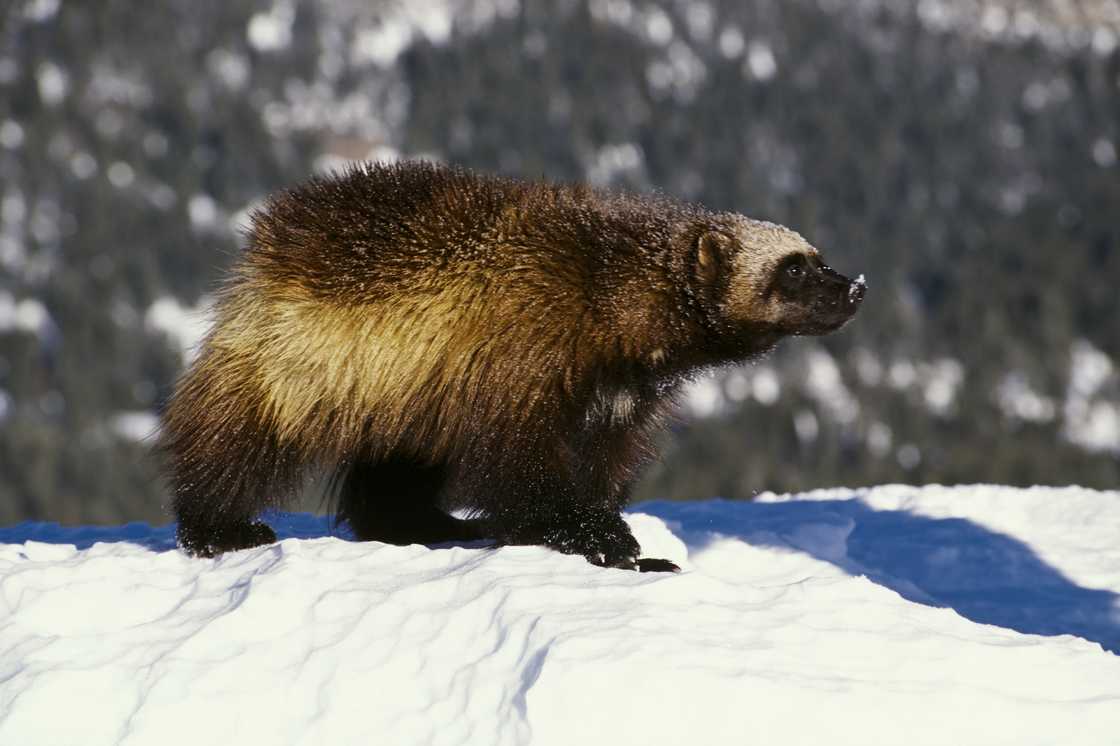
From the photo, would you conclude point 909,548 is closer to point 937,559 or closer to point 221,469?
point 937,559

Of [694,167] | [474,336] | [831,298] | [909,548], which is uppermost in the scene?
[694,167]

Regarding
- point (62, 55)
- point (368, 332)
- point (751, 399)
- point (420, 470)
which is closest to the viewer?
point (368, 332)

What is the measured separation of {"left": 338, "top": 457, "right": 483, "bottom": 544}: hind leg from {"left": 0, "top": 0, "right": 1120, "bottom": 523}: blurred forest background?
144ft

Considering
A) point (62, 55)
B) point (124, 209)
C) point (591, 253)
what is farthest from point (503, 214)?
point (62, 55)

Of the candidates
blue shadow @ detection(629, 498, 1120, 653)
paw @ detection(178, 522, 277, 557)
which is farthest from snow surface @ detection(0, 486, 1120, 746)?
blue shadow @ detection(629, 498, 1120, 653)

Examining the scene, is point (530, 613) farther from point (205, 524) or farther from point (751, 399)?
point (751, 399)

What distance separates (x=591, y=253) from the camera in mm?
5234

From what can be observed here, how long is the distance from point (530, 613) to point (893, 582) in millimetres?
2765

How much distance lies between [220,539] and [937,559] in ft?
10.8

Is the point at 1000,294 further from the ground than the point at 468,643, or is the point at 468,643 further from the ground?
the point at 1000,294

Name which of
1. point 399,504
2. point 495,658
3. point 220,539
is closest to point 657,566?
point 495,658

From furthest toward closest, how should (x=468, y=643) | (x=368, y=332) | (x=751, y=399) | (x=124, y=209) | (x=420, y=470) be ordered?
(x=124, y=209)
(x=751, y=399)
(x=420, y=470)
(x=368, y=332)
(x=468, y=643)

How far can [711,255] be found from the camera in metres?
5.28

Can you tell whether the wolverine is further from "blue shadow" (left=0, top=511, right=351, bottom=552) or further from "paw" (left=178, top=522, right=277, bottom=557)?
"blue shadow" (left=0, top=511, right=351, bottom=552)
